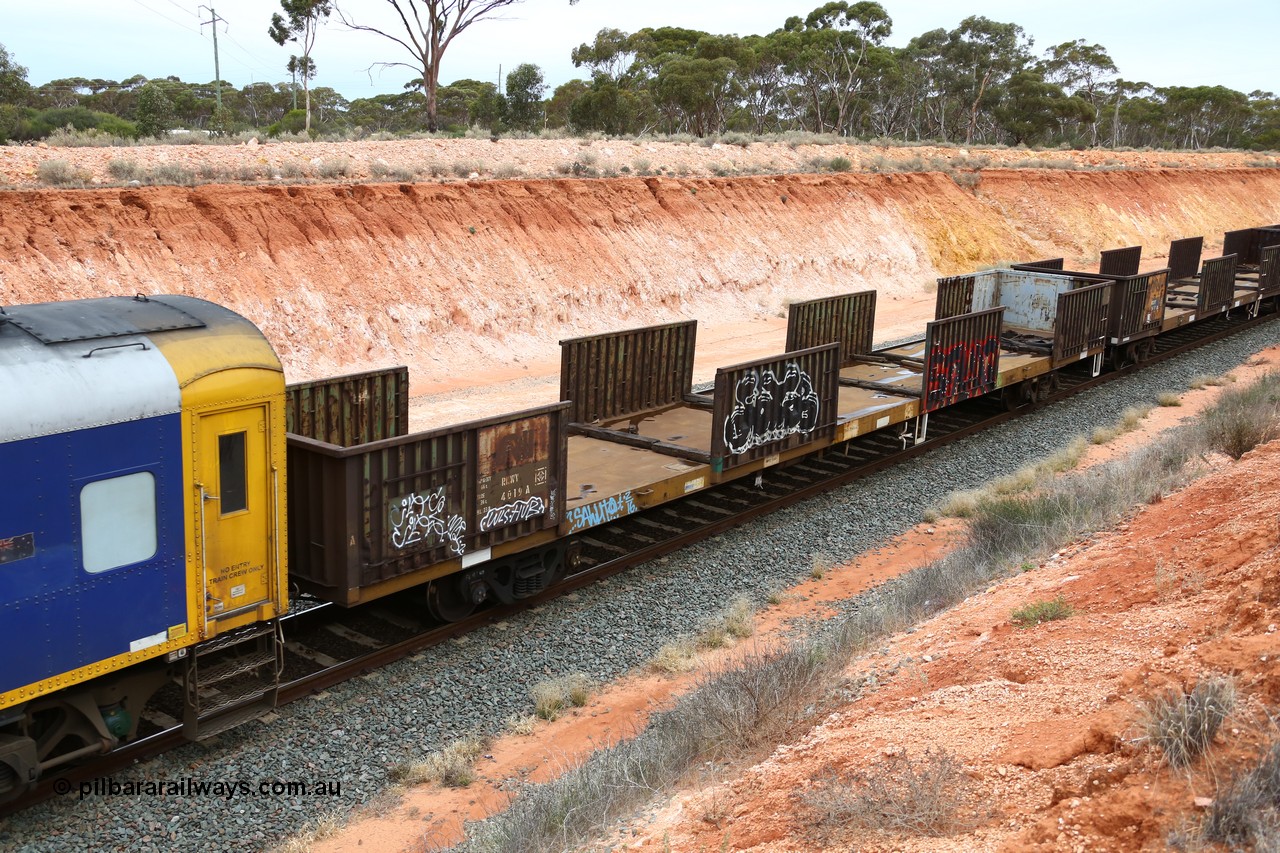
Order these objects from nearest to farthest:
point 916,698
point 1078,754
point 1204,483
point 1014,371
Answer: point 1078,754
point 916,698
point 1204,483
point 1014,371

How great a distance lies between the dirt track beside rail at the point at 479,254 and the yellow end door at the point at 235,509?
11.0 meters

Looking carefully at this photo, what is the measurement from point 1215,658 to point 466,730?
18.8 ft

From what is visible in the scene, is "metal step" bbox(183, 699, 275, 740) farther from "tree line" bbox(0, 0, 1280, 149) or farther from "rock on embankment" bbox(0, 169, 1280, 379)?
"tree line" bbox(0, 0, 1280, 149)

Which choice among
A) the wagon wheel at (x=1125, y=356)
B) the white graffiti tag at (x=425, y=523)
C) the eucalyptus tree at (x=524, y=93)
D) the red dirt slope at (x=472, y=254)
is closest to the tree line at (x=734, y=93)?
the eucalyptus tree at (x=524, y=93)

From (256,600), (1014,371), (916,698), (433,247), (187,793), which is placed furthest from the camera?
(433,247)

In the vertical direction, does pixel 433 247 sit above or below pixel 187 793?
above

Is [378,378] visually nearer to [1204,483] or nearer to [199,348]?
[199,348]

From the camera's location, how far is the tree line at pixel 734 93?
55.6 m

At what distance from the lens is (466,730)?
29.9 feet

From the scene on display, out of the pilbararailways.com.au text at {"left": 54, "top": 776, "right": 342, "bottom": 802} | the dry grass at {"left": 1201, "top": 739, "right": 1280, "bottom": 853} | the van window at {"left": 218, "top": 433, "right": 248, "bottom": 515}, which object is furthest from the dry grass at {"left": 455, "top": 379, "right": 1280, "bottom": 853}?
A: the van window at {"left": 218, "top": 433, "right": 248, "bottom": 515}

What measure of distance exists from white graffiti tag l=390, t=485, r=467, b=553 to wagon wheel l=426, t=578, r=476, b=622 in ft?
2.20

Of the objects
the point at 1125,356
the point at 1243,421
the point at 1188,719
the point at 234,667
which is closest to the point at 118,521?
the point at 234,667

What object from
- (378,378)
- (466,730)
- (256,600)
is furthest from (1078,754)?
(378,378)

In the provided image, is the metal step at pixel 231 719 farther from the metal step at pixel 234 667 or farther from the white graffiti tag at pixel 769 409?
the white graffiti tag at pixel 769 409
